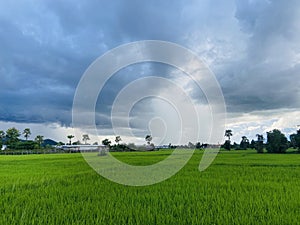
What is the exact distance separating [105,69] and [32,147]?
48.0 m

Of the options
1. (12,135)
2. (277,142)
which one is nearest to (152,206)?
(277,142)

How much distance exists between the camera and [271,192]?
18.6 feet

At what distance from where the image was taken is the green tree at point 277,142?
38.4 metres

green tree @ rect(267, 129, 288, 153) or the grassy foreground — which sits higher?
green tree @ rect(267, 129, 288, 153)

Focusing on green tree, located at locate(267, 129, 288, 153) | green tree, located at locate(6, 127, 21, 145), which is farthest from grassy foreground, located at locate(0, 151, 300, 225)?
green tree, located at locate(6, 127, 21, 145)

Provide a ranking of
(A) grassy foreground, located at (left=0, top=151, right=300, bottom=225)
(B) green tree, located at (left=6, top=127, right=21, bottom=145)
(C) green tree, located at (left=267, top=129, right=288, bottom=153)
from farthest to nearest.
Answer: (B) green tree, located at (left=6, top=127, right=21, bottom=145)
(C) green tree, located at (left=267, top=129, right=288, bottom=153)
(A) grassy foreground, located at (left=0, top=151, right=300, bottom=225)

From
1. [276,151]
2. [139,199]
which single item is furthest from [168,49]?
[276,151]

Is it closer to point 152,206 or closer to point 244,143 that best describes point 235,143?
point 244,143

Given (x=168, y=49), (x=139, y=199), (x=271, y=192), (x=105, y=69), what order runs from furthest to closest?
(x=168, y=49)
(x=105, y=69)
(x=271, y=192)
(x=139, y=199)

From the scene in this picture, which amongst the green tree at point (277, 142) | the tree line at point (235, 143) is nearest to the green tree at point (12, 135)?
the tree line at point (235, 143)

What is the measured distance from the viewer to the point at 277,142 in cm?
3894

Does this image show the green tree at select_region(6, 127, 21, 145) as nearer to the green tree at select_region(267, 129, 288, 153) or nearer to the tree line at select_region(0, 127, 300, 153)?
the tree line at select_region(0, 127, 300, 153)

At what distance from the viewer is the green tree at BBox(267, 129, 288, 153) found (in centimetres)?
3844

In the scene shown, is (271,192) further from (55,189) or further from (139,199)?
(55,189)
